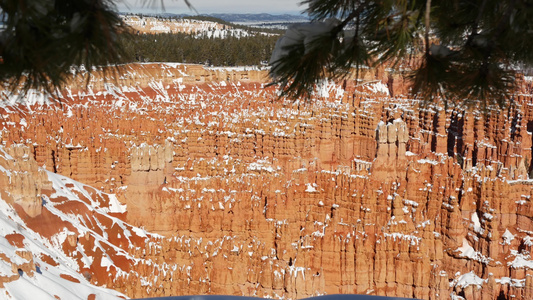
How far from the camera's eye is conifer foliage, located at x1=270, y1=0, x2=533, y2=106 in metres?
3.10

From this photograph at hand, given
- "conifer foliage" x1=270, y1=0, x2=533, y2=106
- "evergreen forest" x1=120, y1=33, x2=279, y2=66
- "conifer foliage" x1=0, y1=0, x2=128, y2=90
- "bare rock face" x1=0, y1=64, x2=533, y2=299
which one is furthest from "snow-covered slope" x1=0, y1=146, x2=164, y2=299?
"evergreen forest" x1=120, y1=33, x2=279, y2=66

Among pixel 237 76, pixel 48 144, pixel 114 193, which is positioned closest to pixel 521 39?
pixel 114 193

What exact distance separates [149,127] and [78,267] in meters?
13.5

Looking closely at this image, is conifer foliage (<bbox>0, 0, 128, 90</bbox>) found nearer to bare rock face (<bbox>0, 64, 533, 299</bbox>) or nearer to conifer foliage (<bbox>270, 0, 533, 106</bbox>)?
conifer foliage (<bbox>270, 0, 533, 106</bbox>)

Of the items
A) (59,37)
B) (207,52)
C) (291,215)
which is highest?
(207,52)

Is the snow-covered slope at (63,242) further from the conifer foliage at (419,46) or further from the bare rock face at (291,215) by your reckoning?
the conifer foliage at (419,46)

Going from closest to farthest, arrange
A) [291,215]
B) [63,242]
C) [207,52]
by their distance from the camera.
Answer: [63,242] < [291,215] < [207,52]

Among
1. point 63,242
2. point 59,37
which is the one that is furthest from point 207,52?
point 59,37

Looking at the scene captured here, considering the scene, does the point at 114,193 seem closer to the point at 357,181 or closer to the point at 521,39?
the point at 357,181

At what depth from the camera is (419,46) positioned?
3.33 m

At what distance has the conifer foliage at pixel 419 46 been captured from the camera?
310 cm

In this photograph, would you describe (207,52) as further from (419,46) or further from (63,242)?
(419,46)

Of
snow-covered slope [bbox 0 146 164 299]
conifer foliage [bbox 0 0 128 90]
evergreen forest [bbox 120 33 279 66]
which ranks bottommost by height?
snow-covered slope [bbox 0 146 164 299]

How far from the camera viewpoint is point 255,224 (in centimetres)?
1591
